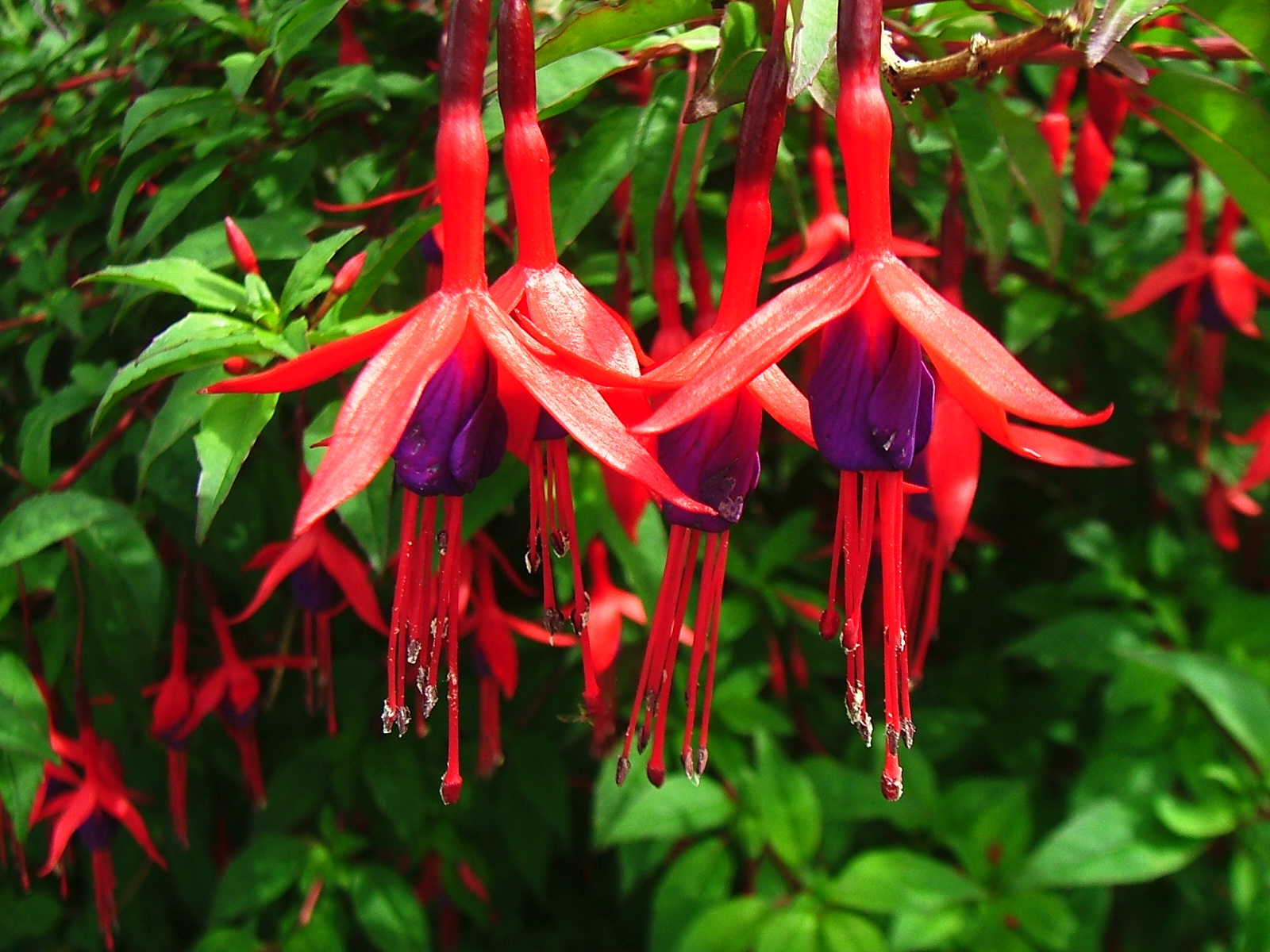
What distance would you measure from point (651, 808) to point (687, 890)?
0.34 ft

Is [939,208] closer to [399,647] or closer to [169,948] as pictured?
[399,647]

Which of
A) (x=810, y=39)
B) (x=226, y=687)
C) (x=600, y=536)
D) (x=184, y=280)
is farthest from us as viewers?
(x=226, y=687)

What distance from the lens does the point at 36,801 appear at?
0.86m

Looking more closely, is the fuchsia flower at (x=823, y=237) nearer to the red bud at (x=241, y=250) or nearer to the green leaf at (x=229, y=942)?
the red bud at (x=241, y=250)

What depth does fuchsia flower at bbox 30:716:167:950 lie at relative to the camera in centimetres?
94

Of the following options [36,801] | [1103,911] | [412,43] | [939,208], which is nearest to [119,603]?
[36,801]

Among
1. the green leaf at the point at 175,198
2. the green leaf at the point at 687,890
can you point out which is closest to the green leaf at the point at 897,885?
the green leaf at the point at 687,890

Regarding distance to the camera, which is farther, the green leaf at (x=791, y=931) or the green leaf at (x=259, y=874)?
the green leaf at (x=259, y=874)

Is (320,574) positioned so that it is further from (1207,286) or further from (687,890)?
(1207,286)

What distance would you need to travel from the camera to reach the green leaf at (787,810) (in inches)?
40.3

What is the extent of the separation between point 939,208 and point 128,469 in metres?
0.86

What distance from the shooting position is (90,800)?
3.15ft

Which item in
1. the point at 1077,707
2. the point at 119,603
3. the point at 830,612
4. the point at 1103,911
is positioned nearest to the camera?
the point at 830,612

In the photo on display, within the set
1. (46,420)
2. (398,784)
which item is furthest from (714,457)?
(398,784)
